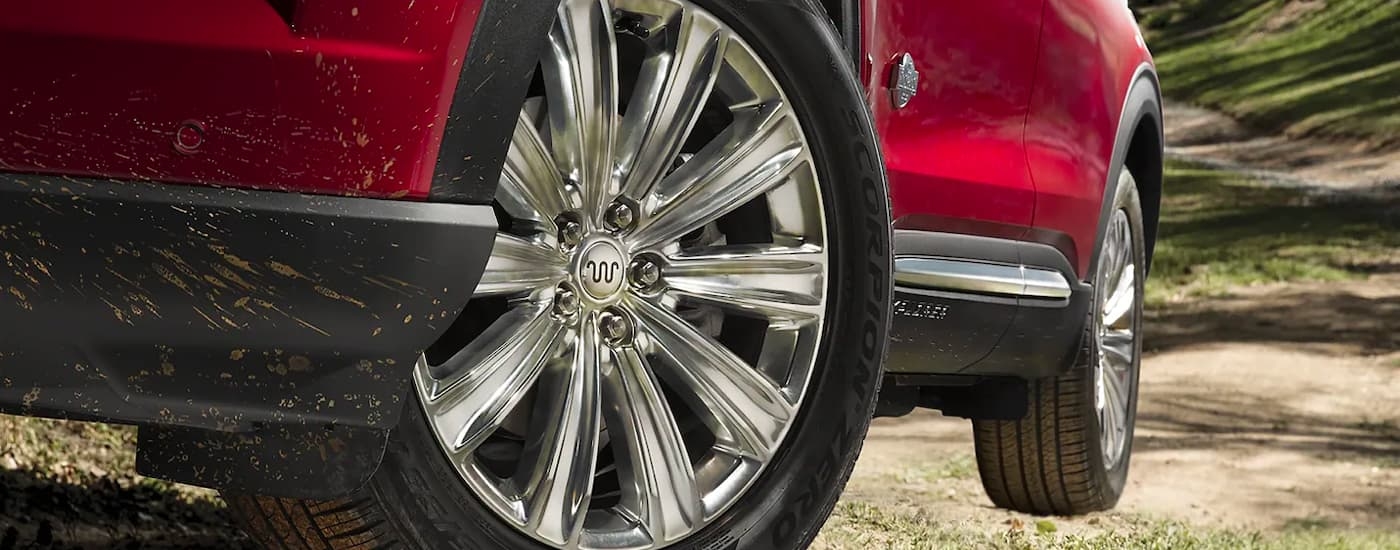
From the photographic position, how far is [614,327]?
8.87 feet

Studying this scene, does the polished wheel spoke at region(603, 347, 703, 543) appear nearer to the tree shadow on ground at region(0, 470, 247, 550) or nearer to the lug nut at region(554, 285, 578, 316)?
the lug nut at region(554, 285, 578, 316)

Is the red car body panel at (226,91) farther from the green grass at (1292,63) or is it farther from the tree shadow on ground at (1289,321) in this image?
the green grass at (1292,63)

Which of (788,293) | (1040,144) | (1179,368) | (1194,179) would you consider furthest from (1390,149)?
(788,293)

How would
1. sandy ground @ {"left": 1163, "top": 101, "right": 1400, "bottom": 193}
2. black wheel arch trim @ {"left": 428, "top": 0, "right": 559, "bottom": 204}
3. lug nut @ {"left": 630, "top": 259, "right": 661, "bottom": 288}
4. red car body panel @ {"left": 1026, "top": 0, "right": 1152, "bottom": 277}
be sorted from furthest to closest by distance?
sandy ground @ {"left": 1163, "top": 101, "right": 1400, "bottom": 193} < red car body panel @ {"left": 1026, "top": 0, "right": 1152, "bottom": 277} < lug nut @ {"left": 630, "top": 259, "right": 661, "bottom": 288} < black wheel arch trim @ {"left": 428, "top": 0, "right": 559, "bottom": 204}

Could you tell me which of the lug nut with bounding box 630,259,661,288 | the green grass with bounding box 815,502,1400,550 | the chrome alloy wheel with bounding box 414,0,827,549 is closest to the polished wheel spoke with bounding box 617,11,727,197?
the chrome alloy wheel with bounding box 414,0,827,549

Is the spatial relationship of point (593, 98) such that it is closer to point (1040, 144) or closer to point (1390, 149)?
point (1040, 144)

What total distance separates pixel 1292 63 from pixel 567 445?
30.3 meters

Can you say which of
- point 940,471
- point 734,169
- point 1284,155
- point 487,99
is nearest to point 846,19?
point 734,169

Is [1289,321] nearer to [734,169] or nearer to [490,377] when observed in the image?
[734,169]

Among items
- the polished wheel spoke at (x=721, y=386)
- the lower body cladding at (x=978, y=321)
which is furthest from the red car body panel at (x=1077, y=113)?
the polished wheel spoke at (x=721, y=386)

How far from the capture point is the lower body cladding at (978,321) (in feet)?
11.8

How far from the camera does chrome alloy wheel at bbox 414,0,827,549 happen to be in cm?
257

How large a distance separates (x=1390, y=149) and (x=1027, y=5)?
18709 millimetres

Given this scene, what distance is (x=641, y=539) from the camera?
272 centimetres
